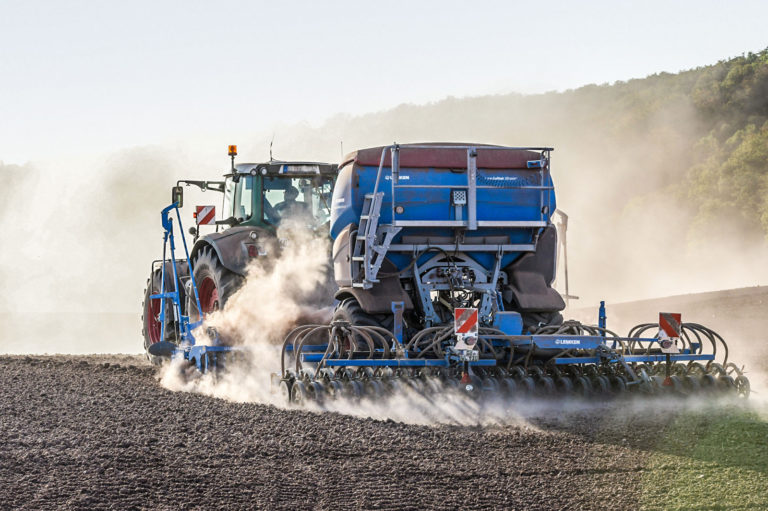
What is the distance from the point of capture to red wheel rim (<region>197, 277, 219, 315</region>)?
14.3 meters

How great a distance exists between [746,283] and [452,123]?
2077 centimetres

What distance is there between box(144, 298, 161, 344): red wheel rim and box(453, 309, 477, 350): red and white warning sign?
7570 mm

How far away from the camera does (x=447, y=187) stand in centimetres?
1105

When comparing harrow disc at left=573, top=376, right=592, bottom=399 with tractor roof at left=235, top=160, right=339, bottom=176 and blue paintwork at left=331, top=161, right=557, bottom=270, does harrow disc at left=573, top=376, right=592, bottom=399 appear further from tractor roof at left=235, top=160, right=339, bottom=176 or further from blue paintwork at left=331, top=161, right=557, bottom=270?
tractor roof at left=235, top=160, right=339, bottom=176

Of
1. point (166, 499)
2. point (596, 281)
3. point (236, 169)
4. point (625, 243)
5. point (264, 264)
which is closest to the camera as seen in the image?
point (166, 499)

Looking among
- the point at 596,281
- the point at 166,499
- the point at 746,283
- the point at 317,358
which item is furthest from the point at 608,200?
the point at 166,499

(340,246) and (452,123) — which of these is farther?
(452,123)

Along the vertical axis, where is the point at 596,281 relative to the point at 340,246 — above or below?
below

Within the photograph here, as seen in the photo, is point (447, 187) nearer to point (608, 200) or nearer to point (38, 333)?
point (38, 333)

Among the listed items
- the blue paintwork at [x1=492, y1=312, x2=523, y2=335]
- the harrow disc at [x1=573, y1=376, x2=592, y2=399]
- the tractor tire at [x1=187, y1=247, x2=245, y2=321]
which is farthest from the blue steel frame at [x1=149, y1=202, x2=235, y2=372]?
the harrow disc at [x1=573, y1=376, x2=592, y2=399]

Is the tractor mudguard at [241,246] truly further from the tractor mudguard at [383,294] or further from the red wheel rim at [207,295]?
the tractor mudguard at [383,294]

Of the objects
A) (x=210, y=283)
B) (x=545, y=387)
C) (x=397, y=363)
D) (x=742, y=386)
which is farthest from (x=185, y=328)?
(x=742, y=386)

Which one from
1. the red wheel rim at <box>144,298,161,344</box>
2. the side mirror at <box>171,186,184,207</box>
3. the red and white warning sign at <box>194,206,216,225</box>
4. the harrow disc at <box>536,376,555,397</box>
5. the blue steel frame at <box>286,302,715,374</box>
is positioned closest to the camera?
the blue steel frame at <box>286,302,715,374</box>

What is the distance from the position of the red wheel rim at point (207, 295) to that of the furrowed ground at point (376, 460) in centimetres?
428
